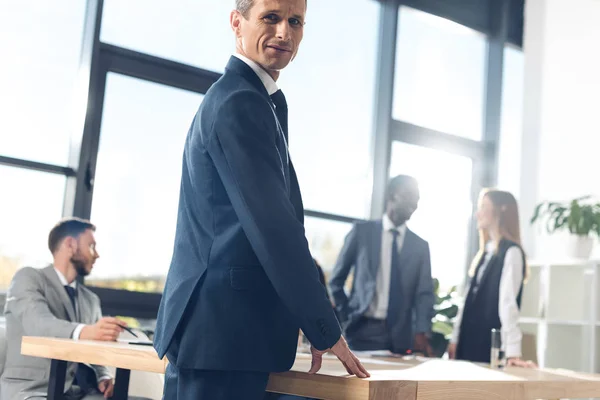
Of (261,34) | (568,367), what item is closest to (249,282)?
(261,34)

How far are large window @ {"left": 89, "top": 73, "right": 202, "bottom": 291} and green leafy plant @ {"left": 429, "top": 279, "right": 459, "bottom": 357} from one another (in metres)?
1.94

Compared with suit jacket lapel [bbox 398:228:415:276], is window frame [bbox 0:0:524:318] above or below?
above

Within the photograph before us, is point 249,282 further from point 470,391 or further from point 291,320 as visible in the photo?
point 470,391

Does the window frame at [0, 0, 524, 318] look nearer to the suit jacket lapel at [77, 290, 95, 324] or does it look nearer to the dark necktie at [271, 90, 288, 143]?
the suit jacket lapel at [77, 290, 95, 324]

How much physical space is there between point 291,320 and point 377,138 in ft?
14.1

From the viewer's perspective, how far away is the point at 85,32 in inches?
174

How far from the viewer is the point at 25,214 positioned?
4.14 m

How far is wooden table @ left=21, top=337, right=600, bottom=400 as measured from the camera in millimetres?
1431

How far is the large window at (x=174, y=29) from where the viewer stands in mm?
4512

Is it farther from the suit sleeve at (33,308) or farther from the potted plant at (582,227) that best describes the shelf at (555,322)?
the suit sleeve at (33,308)

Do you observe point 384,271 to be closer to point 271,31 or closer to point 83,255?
point 83,255

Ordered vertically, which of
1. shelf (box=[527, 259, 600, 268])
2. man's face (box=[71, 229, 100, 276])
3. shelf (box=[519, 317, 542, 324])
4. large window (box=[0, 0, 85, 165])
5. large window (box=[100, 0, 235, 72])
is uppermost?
large window (box=[100, 0, 235, 72])

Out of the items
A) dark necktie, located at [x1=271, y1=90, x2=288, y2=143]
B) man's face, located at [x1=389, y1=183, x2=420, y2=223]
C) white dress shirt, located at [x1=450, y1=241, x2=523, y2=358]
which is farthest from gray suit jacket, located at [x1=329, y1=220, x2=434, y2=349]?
dark necktie, located at [x1=271, y1=90, x2=288, y2=143]

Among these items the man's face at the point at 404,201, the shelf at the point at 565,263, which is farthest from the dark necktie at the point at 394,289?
the shelf at the point at 565,263
